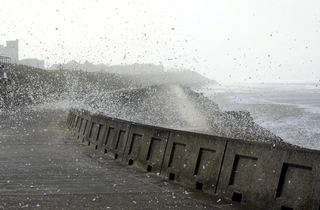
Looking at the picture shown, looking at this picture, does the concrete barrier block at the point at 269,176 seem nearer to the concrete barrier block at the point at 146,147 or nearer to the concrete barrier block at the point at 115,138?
the concrete barrier block at the point at 146,147

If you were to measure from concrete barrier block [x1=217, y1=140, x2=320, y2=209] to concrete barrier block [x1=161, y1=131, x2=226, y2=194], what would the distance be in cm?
27

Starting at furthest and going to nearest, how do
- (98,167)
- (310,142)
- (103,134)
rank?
1. (310,142)
2. (103,134)
3. (98,167)

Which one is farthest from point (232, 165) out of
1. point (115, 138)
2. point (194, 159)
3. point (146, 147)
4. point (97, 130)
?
point (97, 130)

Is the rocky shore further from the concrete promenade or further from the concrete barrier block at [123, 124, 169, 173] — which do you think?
the concrete barrier block at [123, 124, 169, 173]

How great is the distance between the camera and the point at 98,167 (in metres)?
12.2

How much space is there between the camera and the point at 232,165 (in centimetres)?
853

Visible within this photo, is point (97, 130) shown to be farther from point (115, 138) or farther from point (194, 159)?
point (194, 159)

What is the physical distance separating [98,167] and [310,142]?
18730mm

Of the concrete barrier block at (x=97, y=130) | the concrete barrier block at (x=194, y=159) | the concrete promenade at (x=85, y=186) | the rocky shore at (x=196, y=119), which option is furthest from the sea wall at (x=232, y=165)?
the rocky shore at (x=196, y=119)

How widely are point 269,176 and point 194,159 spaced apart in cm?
216

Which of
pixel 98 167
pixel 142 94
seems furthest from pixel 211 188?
pixel 142 94

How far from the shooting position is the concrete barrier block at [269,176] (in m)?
7.04

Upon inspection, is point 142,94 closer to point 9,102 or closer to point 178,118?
point 9,102

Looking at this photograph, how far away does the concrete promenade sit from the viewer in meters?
7.69
